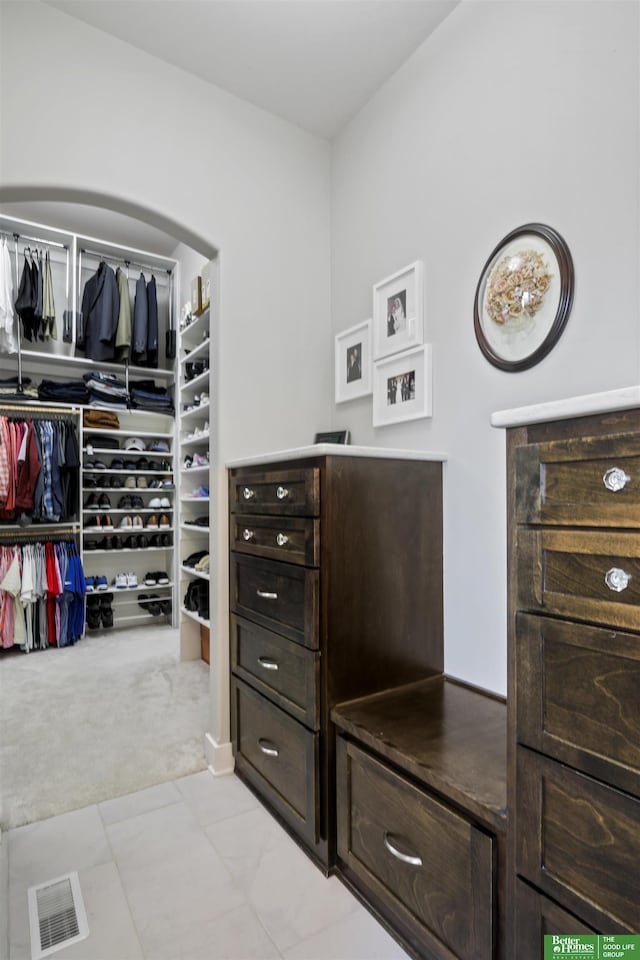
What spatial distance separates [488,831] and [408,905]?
38 centimetres

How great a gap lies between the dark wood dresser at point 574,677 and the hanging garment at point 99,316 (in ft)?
12.6

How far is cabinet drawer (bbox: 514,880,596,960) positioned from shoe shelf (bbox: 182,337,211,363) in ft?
9.09

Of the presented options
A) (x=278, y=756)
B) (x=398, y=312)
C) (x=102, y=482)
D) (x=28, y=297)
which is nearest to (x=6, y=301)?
(x=28, y=297)

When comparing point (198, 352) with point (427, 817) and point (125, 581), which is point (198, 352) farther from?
point (427, 817)

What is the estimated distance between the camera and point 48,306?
370 centimetres

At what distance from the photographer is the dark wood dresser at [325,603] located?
1.41 m

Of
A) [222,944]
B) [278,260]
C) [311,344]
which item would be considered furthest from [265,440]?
[222,944]

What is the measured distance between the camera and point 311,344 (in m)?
2.24

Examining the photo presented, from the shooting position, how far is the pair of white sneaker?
13.3ft

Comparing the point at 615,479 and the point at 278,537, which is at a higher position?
the point at 615,479

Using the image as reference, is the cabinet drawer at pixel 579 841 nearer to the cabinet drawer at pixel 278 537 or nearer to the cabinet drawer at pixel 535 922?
the cabinet drawer at pixel 535 922

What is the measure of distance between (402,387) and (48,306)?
3.17 metres

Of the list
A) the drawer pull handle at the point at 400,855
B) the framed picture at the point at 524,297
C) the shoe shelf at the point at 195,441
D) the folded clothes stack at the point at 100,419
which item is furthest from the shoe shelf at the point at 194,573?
the framed picture at the point at 524,297

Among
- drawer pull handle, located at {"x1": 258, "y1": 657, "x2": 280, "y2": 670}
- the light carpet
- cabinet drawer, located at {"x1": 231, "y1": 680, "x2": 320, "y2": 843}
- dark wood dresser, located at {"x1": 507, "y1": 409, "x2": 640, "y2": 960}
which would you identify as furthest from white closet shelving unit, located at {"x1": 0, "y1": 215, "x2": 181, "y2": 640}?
dark wood dresser, located at {"x1": 507, "y1": 409, "x2": 640, "y2": 960}
